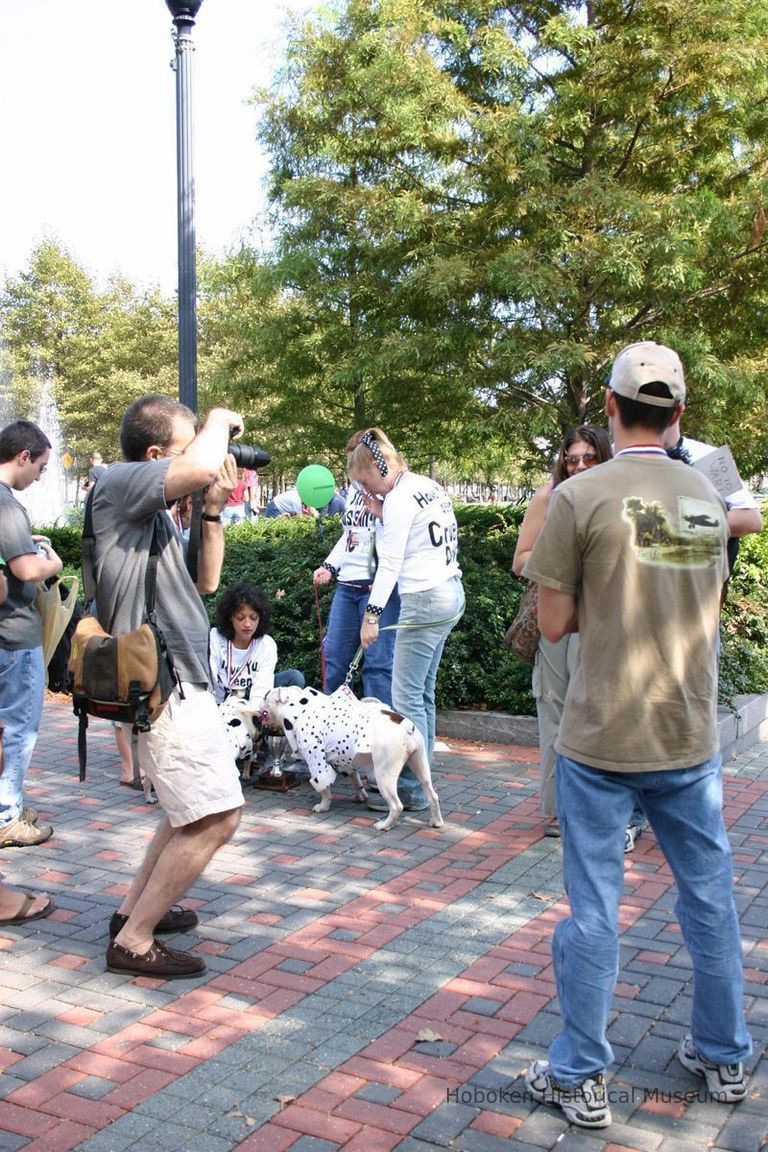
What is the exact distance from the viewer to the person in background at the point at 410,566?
5762mm

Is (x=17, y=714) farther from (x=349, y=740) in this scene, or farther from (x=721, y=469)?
(x=721, y=469)

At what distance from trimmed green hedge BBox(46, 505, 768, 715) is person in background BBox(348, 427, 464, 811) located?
1.82m

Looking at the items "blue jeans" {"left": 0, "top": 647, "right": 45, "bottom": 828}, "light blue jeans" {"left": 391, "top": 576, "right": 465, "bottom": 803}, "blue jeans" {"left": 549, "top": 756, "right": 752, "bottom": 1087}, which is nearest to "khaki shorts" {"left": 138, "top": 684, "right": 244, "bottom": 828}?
"blue jeans" {"left": 549, "top": 756, "right": 752, "bottom": 1087}

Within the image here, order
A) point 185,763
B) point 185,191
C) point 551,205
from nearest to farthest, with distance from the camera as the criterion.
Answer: point 185,763
point 185,191
point 551,205

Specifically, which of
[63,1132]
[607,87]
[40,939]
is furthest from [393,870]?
[607,87]

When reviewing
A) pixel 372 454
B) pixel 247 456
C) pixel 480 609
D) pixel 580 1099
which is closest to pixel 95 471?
pixel 480 609

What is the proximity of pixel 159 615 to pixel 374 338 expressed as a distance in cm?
714

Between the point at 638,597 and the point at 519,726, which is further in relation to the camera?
the point at 519,726

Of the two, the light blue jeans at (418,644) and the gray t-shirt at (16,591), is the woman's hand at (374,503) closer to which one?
the light blue jeans at (418,644)

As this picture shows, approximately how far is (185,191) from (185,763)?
17.0 feet

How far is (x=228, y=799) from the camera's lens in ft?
12.6

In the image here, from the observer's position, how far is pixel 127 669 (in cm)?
364

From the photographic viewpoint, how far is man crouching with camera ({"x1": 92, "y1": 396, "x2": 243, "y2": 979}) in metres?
3.78

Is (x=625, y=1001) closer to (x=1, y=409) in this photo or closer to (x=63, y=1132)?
(x=63, y=1132)
